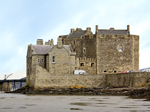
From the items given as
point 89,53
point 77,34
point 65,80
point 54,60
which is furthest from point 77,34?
point 65,80

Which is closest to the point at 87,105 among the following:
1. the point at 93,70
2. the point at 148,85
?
the point at 148,85

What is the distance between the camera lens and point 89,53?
69000 millimetres

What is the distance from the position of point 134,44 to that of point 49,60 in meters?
16.3

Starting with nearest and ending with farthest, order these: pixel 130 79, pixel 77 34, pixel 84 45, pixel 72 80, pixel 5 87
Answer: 1. pixel 130 79
2. pixel 72 80
3. pixel 84 45
4. pixel 77 34
5. pixel 5 87

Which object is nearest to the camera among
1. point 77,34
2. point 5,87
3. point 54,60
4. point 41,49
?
point 54,60

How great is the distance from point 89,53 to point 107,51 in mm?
3179

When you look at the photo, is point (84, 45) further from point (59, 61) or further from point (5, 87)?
point (5, 87)

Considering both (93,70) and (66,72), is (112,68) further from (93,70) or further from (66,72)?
(66,72)

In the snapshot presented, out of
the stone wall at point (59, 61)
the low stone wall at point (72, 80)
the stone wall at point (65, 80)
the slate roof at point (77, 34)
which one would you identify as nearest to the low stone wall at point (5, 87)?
the slate roof at point (77, 34)

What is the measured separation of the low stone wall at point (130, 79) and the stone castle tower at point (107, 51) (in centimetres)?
894

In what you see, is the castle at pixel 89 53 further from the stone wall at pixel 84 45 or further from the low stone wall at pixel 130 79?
the low stone wall at pixel 130 79

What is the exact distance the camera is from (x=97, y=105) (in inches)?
1398

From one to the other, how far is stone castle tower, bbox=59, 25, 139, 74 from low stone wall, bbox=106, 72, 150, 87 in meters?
8.94

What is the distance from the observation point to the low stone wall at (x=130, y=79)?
52469 mm
